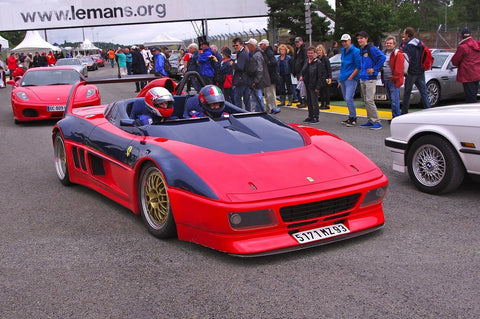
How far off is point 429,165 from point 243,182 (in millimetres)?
2490

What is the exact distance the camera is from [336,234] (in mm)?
3863

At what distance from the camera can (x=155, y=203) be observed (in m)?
4.33

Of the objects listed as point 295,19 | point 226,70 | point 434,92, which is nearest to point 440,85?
point 434,92

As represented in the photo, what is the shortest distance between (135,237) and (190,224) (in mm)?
731

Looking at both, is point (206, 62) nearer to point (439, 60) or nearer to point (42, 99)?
point (42, 99)

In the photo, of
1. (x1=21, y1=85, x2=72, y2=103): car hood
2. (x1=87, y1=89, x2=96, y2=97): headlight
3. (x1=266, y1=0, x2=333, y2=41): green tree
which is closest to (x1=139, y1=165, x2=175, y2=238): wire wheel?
(x1=87, y1=89, x2=96, y2=97): headlight

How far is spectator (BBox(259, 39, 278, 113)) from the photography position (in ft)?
40.6

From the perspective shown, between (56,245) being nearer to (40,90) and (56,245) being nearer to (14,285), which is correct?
(14,285)

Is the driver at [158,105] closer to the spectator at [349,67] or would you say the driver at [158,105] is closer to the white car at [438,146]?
the white car at [438,146]

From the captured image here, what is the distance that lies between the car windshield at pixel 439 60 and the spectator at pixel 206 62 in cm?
532

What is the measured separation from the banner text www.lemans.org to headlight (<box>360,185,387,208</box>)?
3840 centimetres

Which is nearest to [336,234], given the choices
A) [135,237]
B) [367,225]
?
[367,225]

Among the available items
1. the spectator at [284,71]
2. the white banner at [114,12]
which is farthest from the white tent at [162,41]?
the spectator at [284,71]

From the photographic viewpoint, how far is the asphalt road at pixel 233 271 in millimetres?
3074
